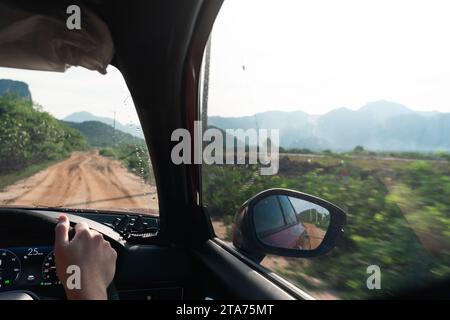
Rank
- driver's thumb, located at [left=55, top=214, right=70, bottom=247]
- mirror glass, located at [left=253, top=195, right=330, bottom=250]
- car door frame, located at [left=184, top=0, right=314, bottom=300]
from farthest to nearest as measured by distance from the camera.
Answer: mirror glass, located at [left=253, top=195, right=330, bottom=250] → car door frame, located at [left=184, top=0, right=314, bottom=300] → driver's thumb, located at [left=55, top=214, right=70, bottom=247]

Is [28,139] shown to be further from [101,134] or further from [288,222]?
[288,222]

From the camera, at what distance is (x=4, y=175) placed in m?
Answer: 3.57

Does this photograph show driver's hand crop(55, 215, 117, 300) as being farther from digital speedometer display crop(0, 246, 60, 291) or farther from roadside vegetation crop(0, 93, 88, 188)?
roadside vegetation crop(0, 93, 88, 188)

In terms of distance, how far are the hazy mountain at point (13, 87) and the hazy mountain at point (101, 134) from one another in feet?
1.39

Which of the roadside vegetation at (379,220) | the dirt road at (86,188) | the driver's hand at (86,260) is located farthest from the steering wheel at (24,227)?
the roadside vegetation at (379,220)

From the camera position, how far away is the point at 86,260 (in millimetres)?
1719

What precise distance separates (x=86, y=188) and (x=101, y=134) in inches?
36.7

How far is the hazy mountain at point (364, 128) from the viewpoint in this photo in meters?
1.69

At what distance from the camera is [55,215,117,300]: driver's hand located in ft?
5.38

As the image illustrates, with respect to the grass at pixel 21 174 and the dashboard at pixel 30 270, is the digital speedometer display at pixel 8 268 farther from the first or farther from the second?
the grass at pixel 21 174

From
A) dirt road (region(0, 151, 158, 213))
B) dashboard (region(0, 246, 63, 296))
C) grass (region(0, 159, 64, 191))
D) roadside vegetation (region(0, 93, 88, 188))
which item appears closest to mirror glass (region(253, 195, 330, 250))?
dirt road (region(0, 151, 158, 213))
